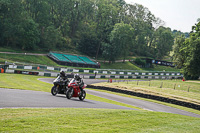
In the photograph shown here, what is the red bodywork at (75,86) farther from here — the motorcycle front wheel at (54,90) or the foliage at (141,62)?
the foliage at (141,62)

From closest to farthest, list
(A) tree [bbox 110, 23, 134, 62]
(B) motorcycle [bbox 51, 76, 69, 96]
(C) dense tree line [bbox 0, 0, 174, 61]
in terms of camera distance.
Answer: (B) motorcycle [bbox 51, 76, 69, 96], (C) dense tree line [bbox 0, 0, 174, 61], (A) tree [bbox 110, 23, 134, 62]

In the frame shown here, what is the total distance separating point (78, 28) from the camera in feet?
335

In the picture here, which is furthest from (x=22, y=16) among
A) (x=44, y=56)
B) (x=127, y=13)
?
(x=127, y=13)

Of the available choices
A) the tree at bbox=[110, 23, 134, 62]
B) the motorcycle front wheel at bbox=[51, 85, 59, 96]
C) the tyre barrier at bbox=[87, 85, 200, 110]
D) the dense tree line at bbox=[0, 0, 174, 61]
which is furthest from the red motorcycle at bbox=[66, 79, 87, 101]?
the tree at bbox=[110, 23, 134, 62]

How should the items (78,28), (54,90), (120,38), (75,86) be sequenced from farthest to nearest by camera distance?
(78,28) < (120,38) < (54,90) < (75,86)

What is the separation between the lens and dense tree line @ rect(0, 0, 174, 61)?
222 feet

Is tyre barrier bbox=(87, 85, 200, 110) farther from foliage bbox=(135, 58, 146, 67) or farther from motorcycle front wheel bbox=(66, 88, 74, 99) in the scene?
foliage bbox=(135, 58, 146, 67)

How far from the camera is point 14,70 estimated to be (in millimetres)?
39875

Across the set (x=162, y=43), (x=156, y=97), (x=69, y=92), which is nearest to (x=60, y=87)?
(x=69, y=92)

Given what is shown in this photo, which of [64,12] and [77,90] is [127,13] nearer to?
→ [64,12]

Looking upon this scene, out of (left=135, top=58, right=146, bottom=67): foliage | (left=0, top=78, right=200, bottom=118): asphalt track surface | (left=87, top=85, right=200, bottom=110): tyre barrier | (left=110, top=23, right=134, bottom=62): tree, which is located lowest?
(left=87, top=85, right=200, bottom=110): tyre barrier

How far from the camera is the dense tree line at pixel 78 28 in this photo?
6781cm

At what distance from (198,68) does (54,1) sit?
62.5 metres

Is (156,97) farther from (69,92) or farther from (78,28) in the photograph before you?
(78,28)
